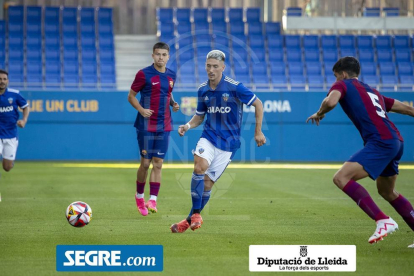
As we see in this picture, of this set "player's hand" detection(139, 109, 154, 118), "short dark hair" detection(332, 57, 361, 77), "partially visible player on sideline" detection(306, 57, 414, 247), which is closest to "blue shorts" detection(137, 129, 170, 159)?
"player's hand" detection(139, 109, 154, 118)

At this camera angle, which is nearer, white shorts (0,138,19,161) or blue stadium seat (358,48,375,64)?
white shorts (0,138,19,161)

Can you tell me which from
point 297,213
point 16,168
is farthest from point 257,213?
point 16,168

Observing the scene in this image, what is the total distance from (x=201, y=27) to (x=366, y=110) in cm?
2275

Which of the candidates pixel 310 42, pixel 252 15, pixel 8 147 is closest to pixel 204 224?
pixel 8 147

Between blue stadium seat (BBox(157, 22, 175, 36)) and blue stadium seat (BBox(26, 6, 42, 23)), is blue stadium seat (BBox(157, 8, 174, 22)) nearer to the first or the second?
blue stadium seat (BBox(157, 22, 175, 36))

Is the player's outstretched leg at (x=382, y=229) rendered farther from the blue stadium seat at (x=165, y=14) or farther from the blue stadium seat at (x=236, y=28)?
the blue stadium seat at (x=165, y=14)

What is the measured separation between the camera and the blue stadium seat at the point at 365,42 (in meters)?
30.0

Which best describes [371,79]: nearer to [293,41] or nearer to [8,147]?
[293,41]

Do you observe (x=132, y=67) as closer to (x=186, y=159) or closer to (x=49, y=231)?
(x=186, y=159)

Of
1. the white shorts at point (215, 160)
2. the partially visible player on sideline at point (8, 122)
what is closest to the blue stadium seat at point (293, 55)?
the partially visible player on sideline at point (8, 122)

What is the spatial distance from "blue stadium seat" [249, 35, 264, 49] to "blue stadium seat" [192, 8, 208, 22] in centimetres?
249

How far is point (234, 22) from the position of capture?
99.9 ft

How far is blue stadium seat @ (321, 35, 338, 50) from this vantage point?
29.8 meters

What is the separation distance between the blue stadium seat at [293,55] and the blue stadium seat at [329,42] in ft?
3.93
